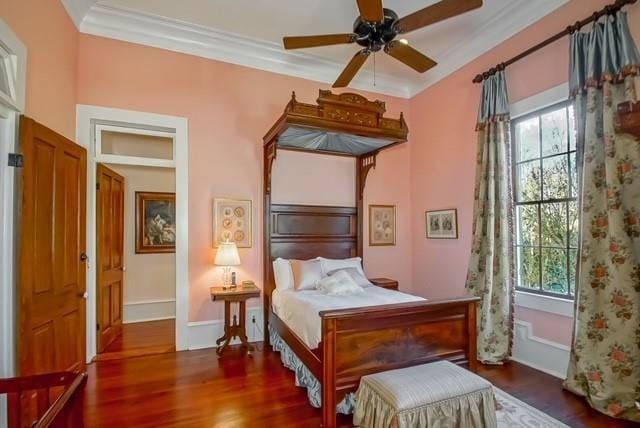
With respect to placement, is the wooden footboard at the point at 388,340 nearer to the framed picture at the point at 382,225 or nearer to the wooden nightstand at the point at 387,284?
the wooden nightstand at the point at 387,284

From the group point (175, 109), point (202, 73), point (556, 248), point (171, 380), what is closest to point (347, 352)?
point (171, 380)

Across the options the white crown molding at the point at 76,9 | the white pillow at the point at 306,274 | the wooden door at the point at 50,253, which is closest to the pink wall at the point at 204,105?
the white crown molding at the point at 76,9

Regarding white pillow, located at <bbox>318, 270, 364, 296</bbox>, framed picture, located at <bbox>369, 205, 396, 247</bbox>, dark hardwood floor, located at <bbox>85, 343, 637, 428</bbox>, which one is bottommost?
A: dark hardwood floor, located at <bbox>85, 343, 637, 428</bbox>

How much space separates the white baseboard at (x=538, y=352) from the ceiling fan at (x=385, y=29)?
9.60ft

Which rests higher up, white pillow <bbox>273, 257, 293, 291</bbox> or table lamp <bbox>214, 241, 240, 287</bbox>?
table lamp <bbox>214, 241, 240, 287</bbox>

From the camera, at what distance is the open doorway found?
14.1 ft

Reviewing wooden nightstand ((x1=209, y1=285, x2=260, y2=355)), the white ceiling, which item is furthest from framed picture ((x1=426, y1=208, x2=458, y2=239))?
wooden nightstand ((x1=209, y1=285, x2=260, y2=355))

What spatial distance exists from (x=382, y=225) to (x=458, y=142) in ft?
5.26

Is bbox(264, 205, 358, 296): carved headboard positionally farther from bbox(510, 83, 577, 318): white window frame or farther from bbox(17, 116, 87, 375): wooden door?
bbox(510, 83, 577, 318): white window frame

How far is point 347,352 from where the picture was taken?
241cm

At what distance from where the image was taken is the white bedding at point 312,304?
274 centimetres

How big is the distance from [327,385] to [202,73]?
3799mm

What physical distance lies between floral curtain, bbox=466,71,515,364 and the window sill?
125 millimetres

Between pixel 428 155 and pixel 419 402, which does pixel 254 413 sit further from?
pixel 428 155
